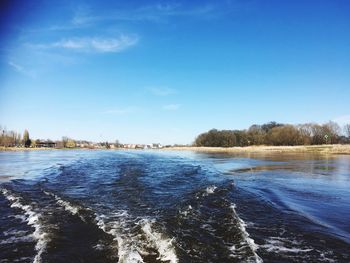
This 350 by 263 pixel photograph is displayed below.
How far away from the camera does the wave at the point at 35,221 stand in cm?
724

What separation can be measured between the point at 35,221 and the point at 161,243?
471 centimetres

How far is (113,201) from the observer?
42.1ft

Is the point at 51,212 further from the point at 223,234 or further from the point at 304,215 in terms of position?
the point at 304,215

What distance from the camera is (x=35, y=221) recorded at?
959cm

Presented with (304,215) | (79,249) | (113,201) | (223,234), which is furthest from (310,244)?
(113,201)

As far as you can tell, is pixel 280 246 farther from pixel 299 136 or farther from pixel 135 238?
pixel 299 136

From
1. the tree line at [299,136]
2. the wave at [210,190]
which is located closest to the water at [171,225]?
the wave at [210,190]

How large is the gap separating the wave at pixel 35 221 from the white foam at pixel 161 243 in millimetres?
2702

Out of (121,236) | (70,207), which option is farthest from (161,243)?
(70,207)

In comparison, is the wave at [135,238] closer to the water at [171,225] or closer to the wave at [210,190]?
the water at [171,225]

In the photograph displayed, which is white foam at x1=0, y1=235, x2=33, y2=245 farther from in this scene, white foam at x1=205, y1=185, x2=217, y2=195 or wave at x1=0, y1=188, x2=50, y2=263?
white foam at x1=205, y1=185, x2=217, y2=195

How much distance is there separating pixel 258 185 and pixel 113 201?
1016cm

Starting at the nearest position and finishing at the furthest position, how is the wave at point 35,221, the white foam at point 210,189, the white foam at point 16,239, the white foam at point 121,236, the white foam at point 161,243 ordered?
1. the white foam at point 121,236
2. the white foam at point 161,243
3. the wave at point 35,221
4. the white foam at point 16,239
5. the white foam at point 210,189

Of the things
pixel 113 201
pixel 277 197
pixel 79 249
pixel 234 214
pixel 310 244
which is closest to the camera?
pixel 79 249
